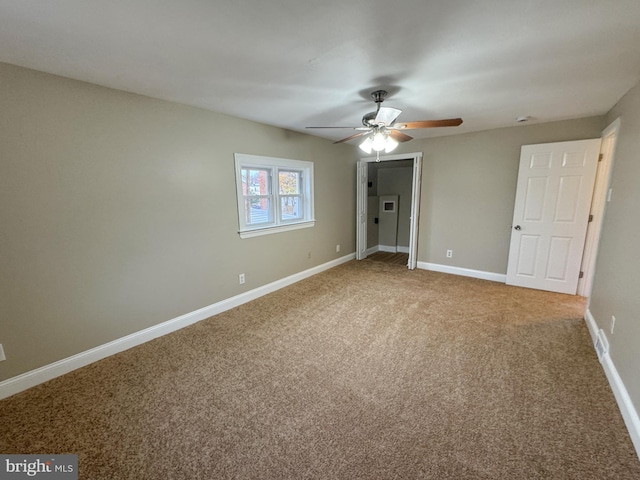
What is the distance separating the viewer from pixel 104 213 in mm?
2244

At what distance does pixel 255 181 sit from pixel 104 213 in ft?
5.73

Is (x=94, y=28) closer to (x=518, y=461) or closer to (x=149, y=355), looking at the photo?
(x=149, y=355)

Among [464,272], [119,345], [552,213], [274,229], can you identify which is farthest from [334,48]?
[464,272]

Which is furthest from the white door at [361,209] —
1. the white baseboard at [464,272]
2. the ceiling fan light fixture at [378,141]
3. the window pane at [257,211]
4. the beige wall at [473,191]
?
the ceiling fan light fixture at [378,141]

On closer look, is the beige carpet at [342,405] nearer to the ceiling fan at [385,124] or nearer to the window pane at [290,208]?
the window pane at [290,208]

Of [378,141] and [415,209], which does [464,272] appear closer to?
[415,209]

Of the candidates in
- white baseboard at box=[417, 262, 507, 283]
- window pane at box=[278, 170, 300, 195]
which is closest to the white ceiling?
window pane at box=[278, 170, 300, 195]

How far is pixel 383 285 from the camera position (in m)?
4.03

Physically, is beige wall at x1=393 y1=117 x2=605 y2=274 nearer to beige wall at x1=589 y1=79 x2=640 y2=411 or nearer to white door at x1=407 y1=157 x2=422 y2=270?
white door at x1=407 y1=157 x2=422 y2=270

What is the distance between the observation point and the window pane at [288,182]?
3.95 m

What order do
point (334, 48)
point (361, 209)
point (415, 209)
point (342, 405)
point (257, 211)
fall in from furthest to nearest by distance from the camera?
point (361, 209)
point (415, 209)
point (257, 211)
point (342, 405)
point (334, 48)

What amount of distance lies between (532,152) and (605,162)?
0.74 m

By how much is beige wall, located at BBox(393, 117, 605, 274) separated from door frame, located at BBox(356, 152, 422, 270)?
11 centimetres

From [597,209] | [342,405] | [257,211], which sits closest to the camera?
[342,405]
